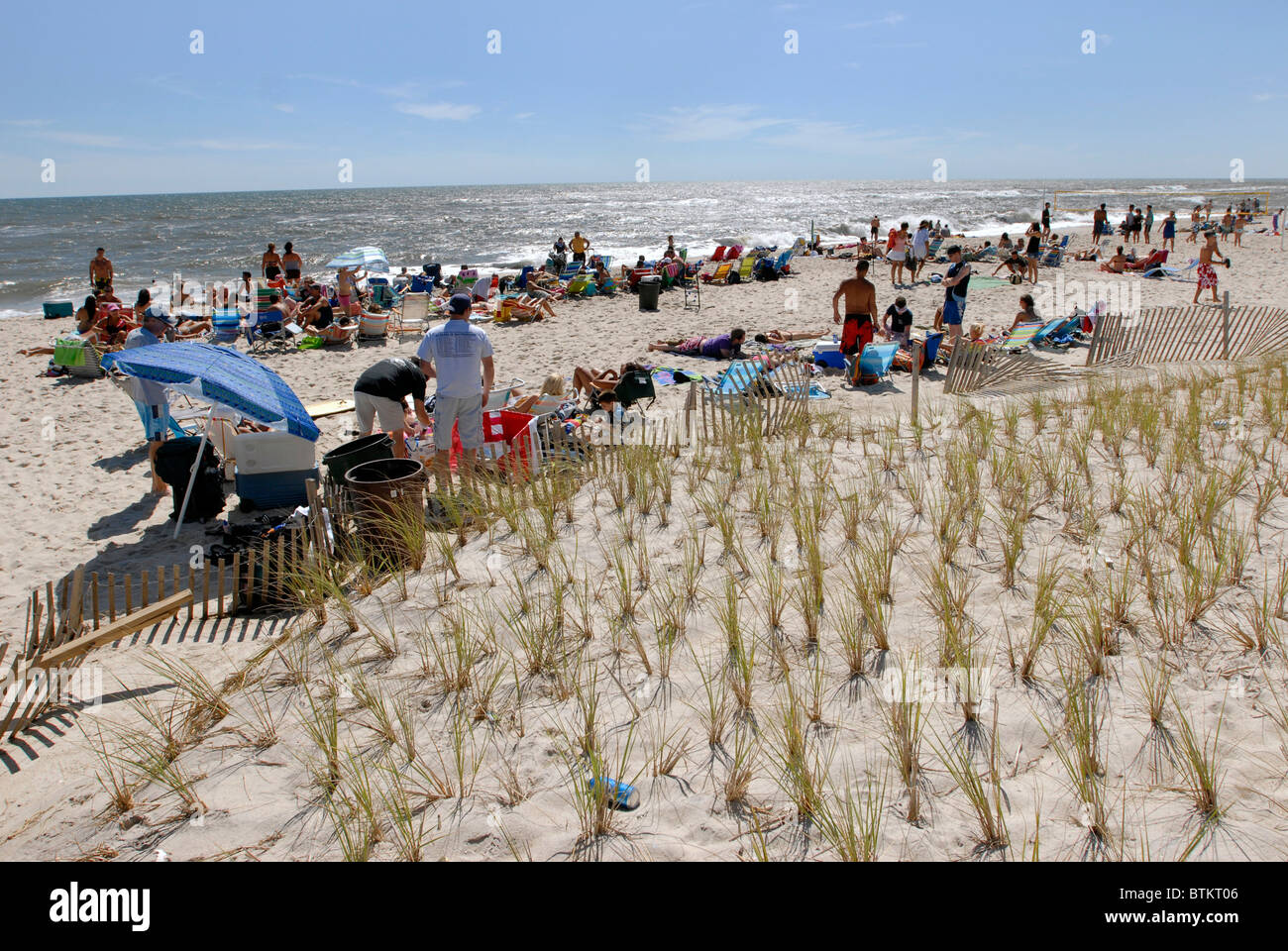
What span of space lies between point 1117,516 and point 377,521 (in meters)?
4.34

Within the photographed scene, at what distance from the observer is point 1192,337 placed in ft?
30.1

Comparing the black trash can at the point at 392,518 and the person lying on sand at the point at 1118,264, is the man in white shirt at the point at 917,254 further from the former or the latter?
the black trash can at the point at 392,518

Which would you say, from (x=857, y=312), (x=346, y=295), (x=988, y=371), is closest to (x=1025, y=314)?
(x=857, y=312)

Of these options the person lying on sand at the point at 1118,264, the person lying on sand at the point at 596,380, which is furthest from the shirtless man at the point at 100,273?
the person lying on sand at the point at 1118,264

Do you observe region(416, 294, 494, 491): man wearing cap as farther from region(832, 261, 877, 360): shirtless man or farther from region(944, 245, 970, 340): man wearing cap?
region(944, 245, 970, 340): man wearing cap

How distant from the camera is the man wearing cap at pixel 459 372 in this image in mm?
5711

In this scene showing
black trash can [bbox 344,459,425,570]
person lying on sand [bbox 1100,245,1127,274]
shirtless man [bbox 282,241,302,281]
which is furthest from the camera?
person lying on sand [bbox 1100,245,1127,274]

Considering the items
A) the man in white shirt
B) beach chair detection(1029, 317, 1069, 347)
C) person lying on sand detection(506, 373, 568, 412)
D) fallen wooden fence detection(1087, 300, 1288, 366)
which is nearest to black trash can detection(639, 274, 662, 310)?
the man in white shirt

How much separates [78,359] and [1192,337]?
14.8 metres

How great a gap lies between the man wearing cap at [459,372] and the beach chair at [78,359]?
7642mm

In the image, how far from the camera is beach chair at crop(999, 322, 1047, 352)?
33.8ft

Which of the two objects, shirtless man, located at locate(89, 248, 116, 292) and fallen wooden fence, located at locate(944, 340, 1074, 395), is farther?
shirtless man, located at locate(89, 248, 116, 292)

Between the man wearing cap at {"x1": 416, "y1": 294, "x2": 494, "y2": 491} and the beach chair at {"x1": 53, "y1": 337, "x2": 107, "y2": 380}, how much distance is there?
7.64 m
